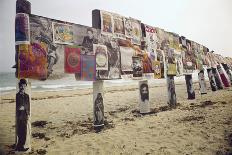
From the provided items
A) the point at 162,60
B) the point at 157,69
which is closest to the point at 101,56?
the point at 157,69

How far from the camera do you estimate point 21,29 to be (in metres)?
5.21

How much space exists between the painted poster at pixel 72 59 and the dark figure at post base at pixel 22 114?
Result: 119 centimetres

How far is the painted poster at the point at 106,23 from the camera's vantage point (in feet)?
23.2

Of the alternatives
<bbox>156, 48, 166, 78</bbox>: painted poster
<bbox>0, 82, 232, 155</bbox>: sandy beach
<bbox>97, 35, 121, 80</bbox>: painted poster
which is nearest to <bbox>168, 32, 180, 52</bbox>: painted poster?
<bbox>156, 48, 166, 78</bbox>: painted poster

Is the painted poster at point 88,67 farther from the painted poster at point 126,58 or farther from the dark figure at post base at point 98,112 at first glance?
the painted poster at point 126,58

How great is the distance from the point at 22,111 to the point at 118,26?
13.4 ft

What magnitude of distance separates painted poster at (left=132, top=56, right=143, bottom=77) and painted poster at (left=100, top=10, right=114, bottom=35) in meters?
1.43

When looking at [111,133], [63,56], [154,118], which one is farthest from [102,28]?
[154,118]

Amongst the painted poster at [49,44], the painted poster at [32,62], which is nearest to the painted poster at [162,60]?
the painted poster at [49,44]

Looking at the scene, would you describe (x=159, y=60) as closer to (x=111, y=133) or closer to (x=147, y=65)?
(x=147, y=65)

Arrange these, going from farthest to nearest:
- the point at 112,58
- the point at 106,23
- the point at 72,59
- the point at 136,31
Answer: the point at 136,31, the point at 112,58, the point at 106,23, the point at 72,59

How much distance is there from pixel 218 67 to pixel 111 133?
49.3 ft

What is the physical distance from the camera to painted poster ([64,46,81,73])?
6.08 meters

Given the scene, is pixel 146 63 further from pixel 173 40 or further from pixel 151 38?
pixel 173 40
